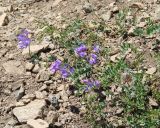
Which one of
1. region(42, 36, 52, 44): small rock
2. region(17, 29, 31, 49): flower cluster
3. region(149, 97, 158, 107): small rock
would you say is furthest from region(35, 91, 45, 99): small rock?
region(149, 97, 158, 107): small rock

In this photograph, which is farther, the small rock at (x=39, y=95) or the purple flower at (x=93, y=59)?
the purple flower at (x=93, y=59)

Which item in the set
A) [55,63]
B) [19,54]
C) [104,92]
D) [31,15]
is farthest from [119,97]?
[31,15]

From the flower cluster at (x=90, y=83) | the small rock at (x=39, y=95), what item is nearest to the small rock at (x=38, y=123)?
the small rock at (x=39, y=95)

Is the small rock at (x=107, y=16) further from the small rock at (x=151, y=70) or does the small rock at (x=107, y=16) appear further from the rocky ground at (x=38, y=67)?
the small rock at (x=151, y=70)

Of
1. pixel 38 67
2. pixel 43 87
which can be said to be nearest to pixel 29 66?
pixel 38 67

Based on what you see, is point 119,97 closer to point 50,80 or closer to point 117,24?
point 50,80

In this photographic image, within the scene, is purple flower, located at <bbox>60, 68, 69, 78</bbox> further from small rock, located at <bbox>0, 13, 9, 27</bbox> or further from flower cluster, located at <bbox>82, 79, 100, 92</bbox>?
small rock, located at <bbox>0, 13, 9, 27</bbox>
